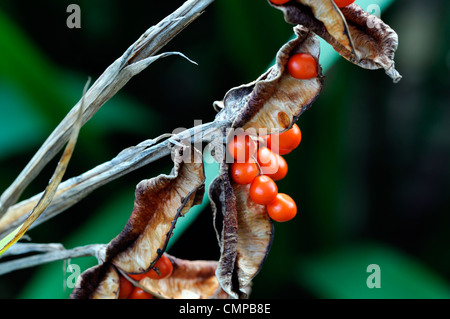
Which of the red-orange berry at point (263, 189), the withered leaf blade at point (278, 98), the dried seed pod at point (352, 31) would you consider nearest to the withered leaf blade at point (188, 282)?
the red-orange berry at point (263, 189)

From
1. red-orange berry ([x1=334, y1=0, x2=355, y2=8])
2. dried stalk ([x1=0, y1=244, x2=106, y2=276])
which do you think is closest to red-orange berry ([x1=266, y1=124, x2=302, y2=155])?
red-orange berry ([x1=334, y1=0, x2=355, y2=8])

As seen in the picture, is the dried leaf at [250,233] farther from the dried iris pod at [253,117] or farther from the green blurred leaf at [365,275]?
the green blurred leaf at [365,275]

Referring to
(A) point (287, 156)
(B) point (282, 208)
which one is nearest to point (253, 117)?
(B) point (282, 208)

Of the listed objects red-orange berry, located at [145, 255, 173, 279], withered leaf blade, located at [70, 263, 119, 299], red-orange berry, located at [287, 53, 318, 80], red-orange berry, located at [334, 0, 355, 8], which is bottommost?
withered leaf blade, located at [70, 263, 119, 299]

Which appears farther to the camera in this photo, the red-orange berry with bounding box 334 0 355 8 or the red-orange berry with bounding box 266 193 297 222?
the red-orange berry with bounding box 266 193 297 222

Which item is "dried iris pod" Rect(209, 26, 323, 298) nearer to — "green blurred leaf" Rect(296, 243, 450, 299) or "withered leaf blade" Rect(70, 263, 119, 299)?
"withered leaf blade" Rect(70, 263, 119, 299)
